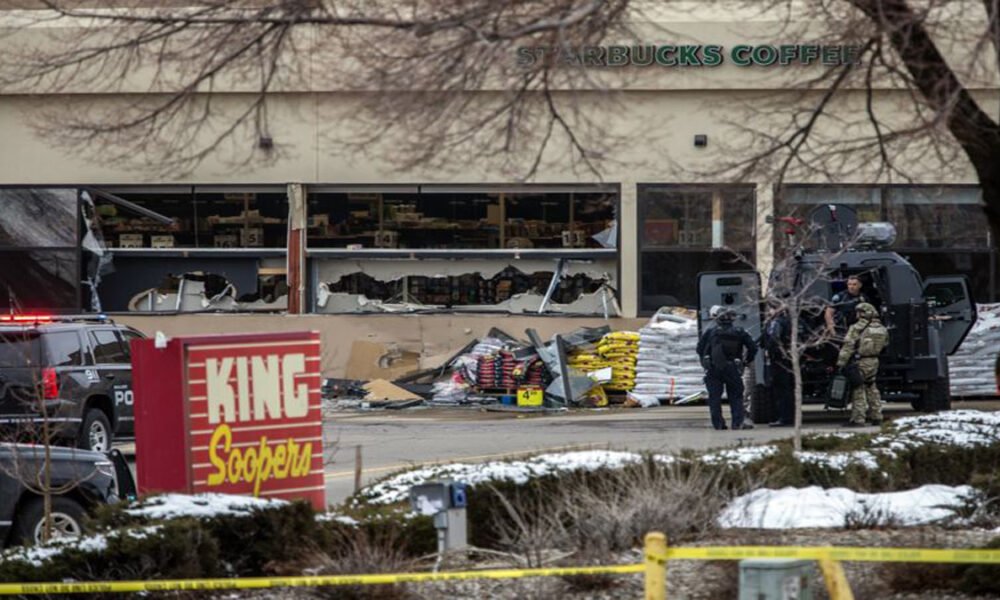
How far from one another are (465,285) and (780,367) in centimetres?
983

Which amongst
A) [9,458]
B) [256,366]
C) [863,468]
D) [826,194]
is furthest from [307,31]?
[826,194]

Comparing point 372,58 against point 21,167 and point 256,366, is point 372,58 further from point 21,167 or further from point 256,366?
point 21,167

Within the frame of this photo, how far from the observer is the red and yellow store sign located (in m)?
11.2

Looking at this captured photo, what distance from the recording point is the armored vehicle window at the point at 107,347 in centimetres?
2019

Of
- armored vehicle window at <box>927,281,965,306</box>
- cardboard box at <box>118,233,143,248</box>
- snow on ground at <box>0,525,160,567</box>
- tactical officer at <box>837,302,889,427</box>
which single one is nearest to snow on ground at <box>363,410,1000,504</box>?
snow on ground at <box>0,525,160,567</box>

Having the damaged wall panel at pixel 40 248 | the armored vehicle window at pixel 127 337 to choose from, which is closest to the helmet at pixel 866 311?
the armored vehicle window at pixel 127 337

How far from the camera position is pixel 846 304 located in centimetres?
2123

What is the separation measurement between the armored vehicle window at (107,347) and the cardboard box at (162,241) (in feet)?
33.4

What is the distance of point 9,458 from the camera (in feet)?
40.9

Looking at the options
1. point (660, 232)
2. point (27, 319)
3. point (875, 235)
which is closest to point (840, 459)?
point (875, 235)

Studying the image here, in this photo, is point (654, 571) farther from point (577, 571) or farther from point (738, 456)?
point (738, 456)

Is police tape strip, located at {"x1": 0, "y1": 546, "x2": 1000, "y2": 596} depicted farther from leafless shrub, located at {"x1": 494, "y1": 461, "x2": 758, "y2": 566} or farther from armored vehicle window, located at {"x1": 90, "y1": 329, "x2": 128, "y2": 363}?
armored vehicle window, located at {"x1": 90, "y1": 329, "x2": 128, "y2": 363}

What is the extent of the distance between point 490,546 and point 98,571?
2.70 metres

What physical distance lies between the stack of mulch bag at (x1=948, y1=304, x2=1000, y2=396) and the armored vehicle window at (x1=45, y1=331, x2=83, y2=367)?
1339cm
